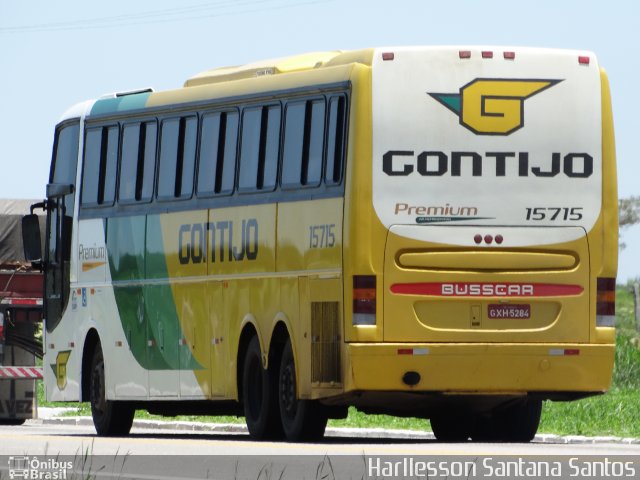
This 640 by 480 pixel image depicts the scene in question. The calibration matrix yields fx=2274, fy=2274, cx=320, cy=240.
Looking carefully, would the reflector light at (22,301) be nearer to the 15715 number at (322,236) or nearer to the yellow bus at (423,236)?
the yellow bus at (423,236)

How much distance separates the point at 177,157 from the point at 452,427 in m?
4.18

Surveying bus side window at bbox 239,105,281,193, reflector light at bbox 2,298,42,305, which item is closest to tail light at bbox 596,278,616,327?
bus side window at bbox 239,105,281,193

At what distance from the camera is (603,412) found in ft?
94.5

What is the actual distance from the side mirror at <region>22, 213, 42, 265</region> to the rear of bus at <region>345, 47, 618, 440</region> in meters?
6.83

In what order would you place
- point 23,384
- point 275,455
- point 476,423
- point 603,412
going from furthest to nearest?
point 23,384
point 603,412
point 476,423
point 275,455

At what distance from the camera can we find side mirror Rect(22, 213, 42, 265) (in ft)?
88.8

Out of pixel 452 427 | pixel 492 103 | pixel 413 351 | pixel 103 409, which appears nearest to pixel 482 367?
pixel 413 351

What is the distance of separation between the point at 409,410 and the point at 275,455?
156 inches

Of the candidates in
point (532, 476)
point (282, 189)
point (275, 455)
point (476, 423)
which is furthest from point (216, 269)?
point (532, 476)

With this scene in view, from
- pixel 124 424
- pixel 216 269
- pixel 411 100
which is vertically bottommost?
pixel 124 424

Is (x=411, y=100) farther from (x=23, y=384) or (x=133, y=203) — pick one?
(x=23, y=384)

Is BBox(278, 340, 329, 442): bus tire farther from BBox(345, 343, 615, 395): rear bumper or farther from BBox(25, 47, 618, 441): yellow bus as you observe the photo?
BBox(345, 343, 615, 395): rear bumper

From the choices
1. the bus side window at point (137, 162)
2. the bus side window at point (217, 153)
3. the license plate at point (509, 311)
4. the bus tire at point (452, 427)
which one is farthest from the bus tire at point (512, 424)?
the bus side window at point (137, 162)

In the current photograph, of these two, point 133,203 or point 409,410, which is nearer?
point 409,410
